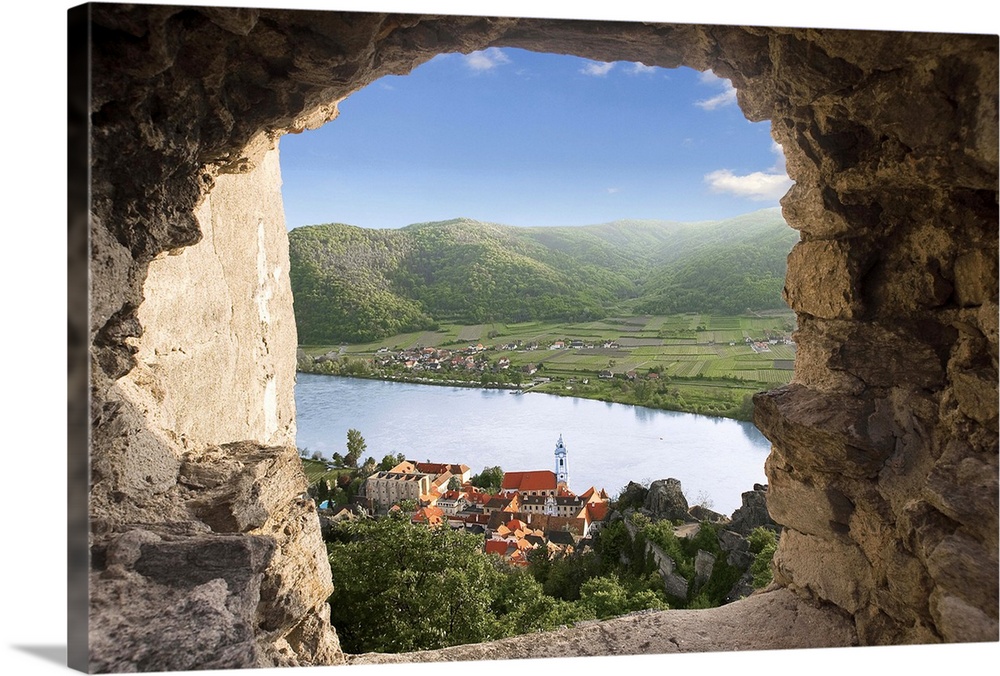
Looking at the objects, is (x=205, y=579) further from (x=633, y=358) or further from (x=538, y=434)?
(x=633, y=358)

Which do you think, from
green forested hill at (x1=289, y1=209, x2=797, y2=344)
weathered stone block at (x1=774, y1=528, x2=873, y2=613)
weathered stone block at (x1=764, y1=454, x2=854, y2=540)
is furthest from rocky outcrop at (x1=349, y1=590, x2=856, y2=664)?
green forested hill at (x1=289, y1=209, x2=797, y2=344)

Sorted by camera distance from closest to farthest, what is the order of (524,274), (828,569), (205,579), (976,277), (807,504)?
(205,579), (976,277), (828,569), (807,504), (524,274)

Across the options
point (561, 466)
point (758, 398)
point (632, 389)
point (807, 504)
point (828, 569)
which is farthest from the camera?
point (632, 389)

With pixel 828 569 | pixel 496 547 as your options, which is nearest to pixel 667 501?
pixel 496 547

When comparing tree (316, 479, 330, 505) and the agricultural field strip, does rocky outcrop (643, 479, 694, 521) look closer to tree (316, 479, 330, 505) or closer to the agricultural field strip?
the agricultural field strip

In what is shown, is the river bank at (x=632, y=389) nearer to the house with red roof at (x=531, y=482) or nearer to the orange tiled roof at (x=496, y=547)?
the house with red roof at (x=531, y=482)

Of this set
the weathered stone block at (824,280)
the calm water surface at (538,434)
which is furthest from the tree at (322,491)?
the weathered stone block at (824,280)
